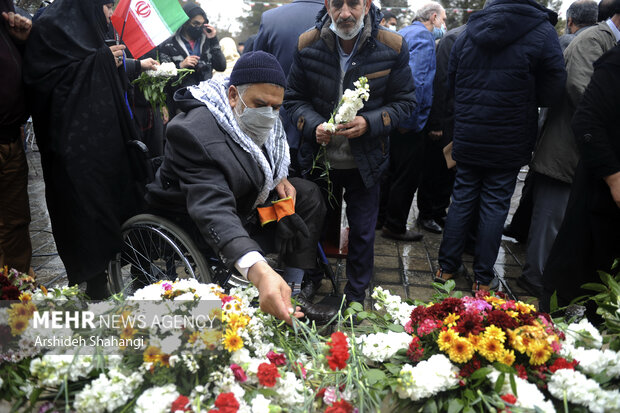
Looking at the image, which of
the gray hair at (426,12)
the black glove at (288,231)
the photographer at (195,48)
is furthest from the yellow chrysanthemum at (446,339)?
the photographer at (195,48)

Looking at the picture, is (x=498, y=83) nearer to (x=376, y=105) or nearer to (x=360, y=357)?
(x=376, y=105)

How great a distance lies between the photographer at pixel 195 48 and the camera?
5.55 meters

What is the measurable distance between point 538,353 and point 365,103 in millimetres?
2162

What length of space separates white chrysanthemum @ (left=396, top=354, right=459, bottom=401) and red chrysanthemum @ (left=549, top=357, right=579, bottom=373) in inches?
11.3

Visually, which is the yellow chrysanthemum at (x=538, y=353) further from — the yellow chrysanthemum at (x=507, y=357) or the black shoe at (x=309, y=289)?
the black shoe at (x=309, y=289)

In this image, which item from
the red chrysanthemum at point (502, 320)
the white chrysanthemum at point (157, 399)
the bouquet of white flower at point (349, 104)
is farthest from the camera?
the bouquet of white flower at point (349, 104)

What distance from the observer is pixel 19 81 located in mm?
2988

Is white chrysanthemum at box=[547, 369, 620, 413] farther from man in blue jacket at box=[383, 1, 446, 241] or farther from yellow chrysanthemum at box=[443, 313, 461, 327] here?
man in blue jacket at box=[383, 1, 446, 241]

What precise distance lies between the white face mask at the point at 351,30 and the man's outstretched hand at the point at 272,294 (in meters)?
1.88

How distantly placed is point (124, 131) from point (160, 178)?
2.75ft

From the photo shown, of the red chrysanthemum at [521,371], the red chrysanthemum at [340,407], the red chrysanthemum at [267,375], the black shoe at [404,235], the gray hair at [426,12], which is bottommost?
the black shoe at [404,235]

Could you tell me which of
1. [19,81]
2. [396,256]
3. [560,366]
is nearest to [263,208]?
[560,366]

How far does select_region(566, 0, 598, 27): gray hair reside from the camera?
431 centimetres

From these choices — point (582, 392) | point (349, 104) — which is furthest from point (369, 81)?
point (582, 392)
